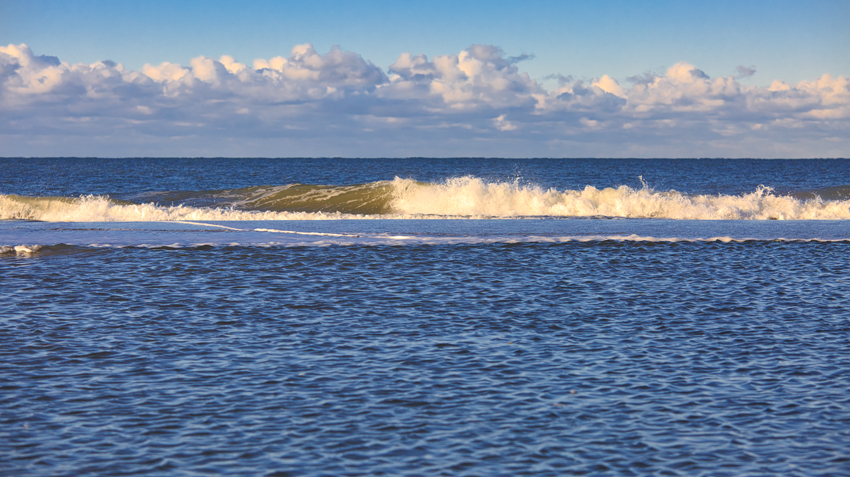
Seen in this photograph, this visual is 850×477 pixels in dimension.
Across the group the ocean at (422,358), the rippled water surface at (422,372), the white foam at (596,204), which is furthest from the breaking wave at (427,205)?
the rippled water surface at (422,372)

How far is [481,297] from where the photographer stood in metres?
13.1

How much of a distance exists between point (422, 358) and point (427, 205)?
3181cm

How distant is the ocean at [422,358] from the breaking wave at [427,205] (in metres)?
14.4

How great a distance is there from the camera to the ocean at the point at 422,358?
6.02 metres

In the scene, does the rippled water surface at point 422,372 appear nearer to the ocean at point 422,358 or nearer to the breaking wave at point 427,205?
the ocean at point 422,358

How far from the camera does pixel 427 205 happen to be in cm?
4050

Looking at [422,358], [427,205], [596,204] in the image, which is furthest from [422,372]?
[596,204]

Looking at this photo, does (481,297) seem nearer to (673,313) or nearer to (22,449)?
(673,313)

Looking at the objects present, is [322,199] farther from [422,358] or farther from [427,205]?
[422,358]

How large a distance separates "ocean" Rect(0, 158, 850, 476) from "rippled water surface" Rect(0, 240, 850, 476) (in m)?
0.03

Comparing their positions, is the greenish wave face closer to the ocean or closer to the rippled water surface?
the ocean

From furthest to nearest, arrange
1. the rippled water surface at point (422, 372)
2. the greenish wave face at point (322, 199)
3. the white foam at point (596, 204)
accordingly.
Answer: the greenish wave face at point (322, 199) < the white foam at point (596, 204) < the rippled water surface at point (422, 372)

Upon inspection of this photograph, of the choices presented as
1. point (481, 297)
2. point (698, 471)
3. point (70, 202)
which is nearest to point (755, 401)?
point (698, 471)

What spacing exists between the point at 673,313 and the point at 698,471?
20.7ft
